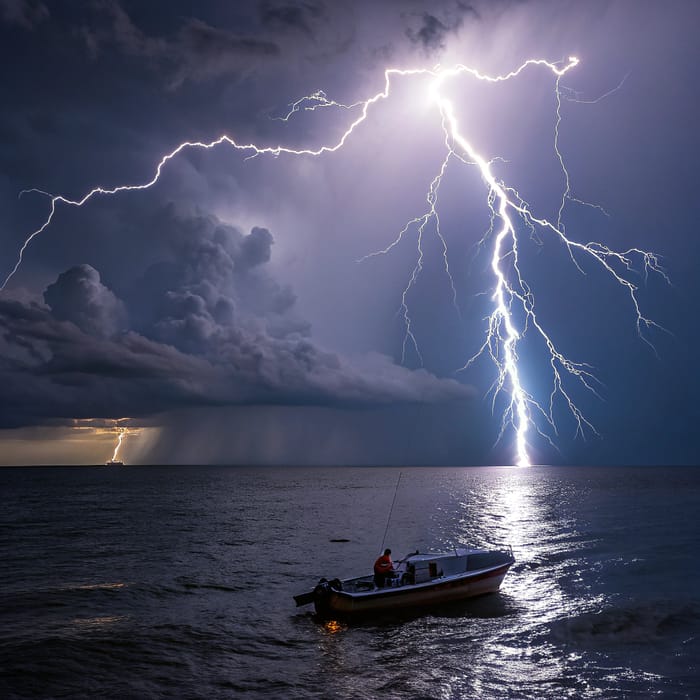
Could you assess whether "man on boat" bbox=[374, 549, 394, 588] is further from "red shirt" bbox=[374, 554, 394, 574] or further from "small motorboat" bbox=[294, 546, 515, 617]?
"small motorboat" bbox=[294, 546, 515, 617]

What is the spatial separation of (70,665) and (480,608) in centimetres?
1276

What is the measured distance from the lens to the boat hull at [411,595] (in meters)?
17.9

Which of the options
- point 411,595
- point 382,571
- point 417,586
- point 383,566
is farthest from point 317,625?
point 417,586

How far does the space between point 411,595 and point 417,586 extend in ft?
1.17

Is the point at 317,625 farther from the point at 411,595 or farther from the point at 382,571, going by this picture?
the point at 411,595

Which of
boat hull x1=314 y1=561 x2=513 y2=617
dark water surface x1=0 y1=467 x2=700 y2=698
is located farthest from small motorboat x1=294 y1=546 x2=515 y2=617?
dark water surface x1=0 y1=467 x2=700 y2=698

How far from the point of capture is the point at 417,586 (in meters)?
18.9

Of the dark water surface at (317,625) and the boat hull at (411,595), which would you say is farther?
the boat hull at (411,595)

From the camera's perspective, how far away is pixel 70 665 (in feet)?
46.5

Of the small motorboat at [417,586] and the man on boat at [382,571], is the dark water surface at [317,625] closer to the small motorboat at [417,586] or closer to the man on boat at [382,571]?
the small motorboat at [417,586]

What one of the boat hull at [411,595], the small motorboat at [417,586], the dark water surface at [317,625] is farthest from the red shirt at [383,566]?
the dark water surface at [317,625]

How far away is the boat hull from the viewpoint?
1792cm

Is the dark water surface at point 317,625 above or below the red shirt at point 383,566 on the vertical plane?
below

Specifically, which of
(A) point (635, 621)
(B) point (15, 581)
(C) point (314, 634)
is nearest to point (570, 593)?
(A) point (635, 621)
